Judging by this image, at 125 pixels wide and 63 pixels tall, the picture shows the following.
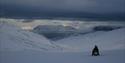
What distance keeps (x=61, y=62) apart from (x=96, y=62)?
199 cm

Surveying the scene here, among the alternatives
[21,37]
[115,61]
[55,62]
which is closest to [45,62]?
[55,62]

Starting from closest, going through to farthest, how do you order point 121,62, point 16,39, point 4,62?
point 121,62 → point 4,62 → point 16,39

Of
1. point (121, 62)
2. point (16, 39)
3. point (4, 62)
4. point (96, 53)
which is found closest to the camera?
point (121, 62)

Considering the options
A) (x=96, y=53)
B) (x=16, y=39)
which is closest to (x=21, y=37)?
(x=16, y=39)

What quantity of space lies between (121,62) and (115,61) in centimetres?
71

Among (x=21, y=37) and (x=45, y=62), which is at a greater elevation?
(x=21, y=37)

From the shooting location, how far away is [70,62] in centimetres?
2278

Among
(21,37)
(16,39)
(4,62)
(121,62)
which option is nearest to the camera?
(121,62)

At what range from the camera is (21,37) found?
192250mm

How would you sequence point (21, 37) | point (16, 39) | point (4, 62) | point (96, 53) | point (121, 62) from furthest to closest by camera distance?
point (21, 37) → point (16, 39) → point (96, 53) → point (4, 62) → point (121, 62)

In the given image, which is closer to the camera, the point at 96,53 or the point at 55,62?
the point at 55,62

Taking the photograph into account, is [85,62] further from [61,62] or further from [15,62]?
[15,62]

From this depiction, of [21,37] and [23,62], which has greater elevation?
[21,37]

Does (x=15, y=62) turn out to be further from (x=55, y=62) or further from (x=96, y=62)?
(x=96, y=62)
